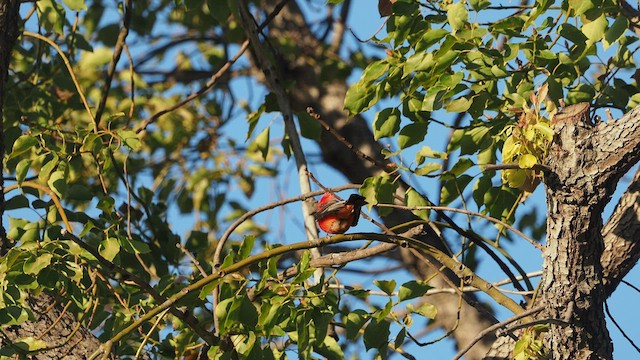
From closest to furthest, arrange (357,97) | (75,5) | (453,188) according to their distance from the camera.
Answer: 1. (357,97)
2. (453,188)
3. (75,5)

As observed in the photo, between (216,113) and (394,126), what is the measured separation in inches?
129

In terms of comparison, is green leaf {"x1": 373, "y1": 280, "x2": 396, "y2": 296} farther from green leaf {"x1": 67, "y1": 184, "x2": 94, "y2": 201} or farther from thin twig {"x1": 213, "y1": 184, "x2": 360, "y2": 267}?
green leaf {"x1": 67, "y1": 184, "x2": 94, "y2": 201}

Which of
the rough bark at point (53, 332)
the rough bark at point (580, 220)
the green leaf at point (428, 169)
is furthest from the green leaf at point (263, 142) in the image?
the rough bark at point (580, 220)

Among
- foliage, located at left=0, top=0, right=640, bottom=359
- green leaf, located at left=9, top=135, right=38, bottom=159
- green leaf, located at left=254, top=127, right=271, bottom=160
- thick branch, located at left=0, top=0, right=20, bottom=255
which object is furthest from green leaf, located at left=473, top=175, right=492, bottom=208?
thick branch, located at left=0, top=0, right=20, bottom=255

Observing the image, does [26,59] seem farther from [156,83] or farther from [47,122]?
[156,83]

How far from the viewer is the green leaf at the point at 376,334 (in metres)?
2.73

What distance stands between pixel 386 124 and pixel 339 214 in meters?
0.36

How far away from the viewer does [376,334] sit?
2734mm

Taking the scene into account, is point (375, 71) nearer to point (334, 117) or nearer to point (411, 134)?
point (411, 134)

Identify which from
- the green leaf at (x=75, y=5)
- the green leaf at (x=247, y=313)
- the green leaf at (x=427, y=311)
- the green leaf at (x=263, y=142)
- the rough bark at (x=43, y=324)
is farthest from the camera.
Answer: the green leaf at (x=263, y=142)

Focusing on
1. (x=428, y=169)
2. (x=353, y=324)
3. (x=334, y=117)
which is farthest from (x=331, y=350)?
(x=334, y=117)

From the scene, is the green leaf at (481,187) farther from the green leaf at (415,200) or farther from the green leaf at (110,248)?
the green leaf at (110,248)

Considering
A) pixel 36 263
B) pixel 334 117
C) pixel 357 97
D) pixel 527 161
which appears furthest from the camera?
pixel 334 117

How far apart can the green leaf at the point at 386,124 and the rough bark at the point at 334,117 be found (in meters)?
1.60
